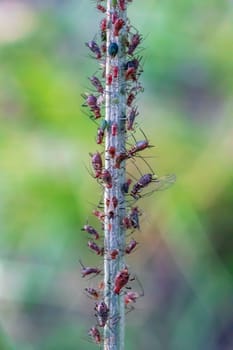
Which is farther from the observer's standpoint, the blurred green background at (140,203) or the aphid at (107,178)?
the blurred green background at (140,203)

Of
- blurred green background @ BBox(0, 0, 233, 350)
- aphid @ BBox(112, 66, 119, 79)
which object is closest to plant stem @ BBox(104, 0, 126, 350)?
aphid @ BBox(112, 66, 119, 79)

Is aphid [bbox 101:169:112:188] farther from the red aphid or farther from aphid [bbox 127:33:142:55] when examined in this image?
aphid [bbox 127:33:142:55]

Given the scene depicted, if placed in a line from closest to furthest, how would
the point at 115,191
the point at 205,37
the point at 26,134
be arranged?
the point at 115,191
the point at 26,134
the point at 205,37

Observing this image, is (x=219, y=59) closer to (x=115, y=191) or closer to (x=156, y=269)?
(x=156, y=269)

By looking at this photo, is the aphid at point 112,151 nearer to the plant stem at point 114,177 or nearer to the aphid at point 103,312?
the plant stem at point 114,177

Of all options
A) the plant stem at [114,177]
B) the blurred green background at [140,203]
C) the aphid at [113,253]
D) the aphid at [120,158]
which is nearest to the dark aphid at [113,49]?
the plant stem at [114,177]

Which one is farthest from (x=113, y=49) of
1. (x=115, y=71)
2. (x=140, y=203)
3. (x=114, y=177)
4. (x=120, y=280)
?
(x=140, y=203)

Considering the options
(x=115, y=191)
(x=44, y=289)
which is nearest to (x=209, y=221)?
(x=44, y=289)
